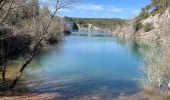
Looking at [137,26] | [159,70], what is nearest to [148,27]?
[137,26]

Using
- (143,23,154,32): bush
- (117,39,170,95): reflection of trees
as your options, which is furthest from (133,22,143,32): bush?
(117,39,170,95): reflection of trees

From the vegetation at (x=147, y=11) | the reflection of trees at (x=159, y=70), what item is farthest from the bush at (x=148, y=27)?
the reflection of trees at (x=159, y=70)

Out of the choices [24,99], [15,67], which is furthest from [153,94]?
[15,67]

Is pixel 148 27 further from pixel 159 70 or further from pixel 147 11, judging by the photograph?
pixel 159 70

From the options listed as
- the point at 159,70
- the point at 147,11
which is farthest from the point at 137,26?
the point at 159,70

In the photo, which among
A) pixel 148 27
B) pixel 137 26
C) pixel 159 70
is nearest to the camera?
pixel 159 70

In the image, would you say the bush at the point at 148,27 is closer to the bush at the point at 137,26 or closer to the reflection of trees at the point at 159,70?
the bush at the point at 137,26

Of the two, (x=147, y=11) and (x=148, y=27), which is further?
(x=147, y=11)

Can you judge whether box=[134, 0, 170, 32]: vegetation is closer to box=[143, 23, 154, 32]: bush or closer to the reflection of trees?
box=[143, 23, 154, 32]: bush

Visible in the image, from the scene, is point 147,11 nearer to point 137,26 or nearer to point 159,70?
point 137,26

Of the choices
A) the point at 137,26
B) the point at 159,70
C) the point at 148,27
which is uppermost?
the point at 137,26

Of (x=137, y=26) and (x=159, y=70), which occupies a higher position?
(x=137, y=26)

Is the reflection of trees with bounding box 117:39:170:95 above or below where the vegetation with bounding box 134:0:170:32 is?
below

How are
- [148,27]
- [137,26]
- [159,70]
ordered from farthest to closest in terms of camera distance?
[137,26] < [148,27] < [159,70]
